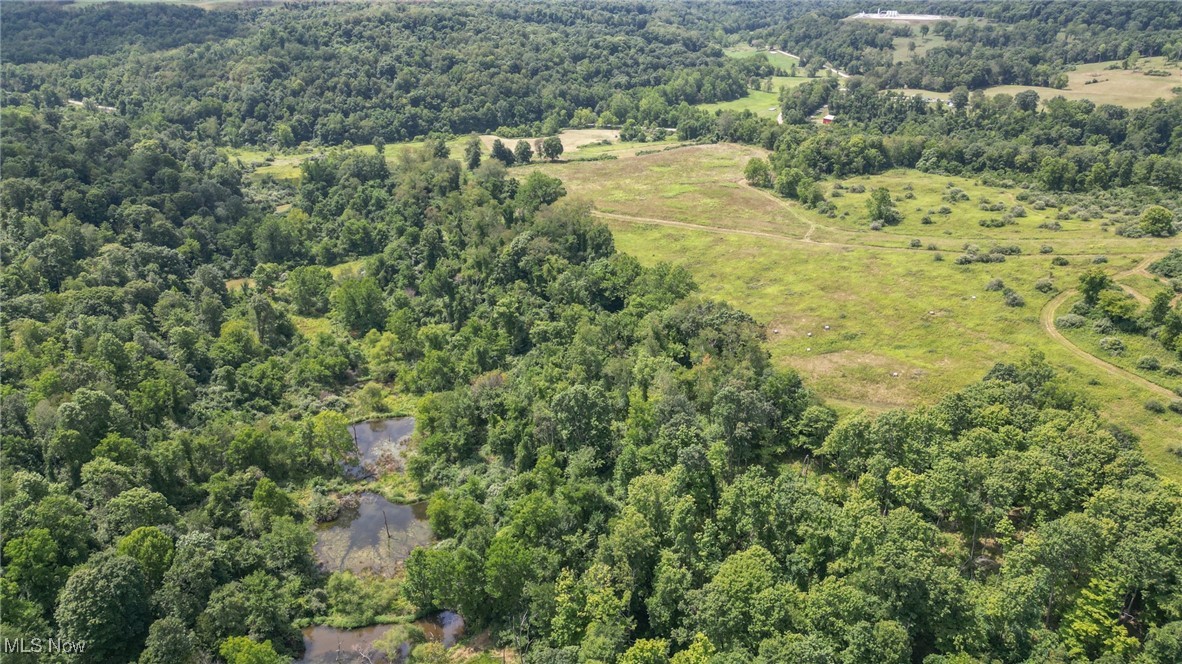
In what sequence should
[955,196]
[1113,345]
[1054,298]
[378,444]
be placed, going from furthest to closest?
[955,196]
[1054,298]
[378,444]
[1113,345]

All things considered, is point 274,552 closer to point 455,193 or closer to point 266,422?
point 266,422

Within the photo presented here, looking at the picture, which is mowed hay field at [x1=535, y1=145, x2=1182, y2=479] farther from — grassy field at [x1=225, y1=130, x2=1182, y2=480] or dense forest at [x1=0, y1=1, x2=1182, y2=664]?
dense forest at [x1=0, y1=1, x2=1182, y2=664]

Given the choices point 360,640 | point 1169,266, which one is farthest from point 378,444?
point 1169,266

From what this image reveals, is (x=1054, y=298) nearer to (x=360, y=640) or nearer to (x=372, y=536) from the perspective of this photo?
(x=372, y=536)

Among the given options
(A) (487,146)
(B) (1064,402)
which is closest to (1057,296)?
(B) (1064,402)

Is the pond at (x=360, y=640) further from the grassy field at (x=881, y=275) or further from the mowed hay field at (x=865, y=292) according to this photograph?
the grassy field at (x=881, y=275)
